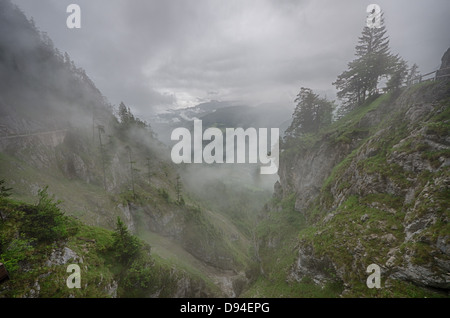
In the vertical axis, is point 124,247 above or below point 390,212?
below

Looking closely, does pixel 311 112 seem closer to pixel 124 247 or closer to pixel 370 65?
pixel 370 65

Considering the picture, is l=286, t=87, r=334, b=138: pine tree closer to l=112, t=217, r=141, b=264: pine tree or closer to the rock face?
the rock face

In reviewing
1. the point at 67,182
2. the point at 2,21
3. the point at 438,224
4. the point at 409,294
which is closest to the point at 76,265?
the point at 409,294

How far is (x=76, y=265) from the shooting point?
11.8 m

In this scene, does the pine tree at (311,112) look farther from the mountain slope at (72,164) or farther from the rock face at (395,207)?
the mountain slope at (72,164)

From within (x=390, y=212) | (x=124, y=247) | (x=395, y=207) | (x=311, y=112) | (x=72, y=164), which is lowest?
(x=124, y=247)

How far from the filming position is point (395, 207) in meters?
13.9

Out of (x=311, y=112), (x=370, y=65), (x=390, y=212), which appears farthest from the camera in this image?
(x=311, y=112)

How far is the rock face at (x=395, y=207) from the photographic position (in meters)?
10.2

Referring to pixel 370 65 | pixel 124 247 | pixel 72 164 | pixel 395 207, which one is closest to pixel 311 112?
pixel 370 65

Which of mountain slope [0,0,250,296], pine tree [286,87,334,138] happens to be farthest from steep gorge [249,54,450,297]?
mountain slope [0,0,250,296]

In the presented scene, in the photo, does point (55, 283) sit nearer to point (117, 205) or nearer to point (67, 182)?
point (117, 205)

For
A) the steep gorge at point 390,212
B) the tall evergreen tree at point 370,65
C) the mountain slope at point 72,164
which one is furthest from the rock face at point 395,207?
the mountain slope at point 72,164

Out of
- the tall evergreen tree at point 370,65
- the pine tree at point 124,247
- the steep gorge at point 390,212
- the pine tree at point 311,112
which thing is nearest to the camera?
the steep gorge at point 390,212
